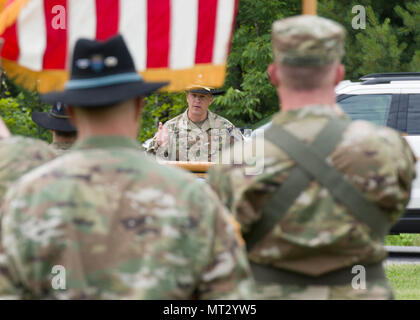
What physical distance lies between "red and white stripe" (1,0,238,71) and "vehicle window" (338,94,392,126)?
5090 millimetres

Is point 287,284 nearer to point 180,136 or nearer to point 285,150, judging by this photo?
point 285,150

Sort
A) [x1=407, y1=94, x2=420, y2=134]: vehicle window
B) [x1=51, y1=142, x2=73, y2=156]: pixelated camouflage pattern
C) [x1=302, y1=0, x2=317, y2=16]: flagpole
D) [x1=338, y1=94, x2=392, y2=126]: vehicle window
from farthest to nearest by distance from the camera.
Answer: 1. [x1=407, y1=94, x2=420, y2=134]: vehicle window
2. [x1=338, y1=94, x2=392, y2=126]: vehicle window
3. [x1=51, y1=142, x2=73, y2=156]: pixelated camouflage pattern
4. [x1=302, y1=0, x2=317, y2=16]: flagpole

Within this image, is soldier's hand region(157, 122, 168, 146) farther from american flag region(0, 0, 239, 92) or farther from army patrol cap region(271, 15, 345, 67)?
army patrol cap region(271, 15, 345, 67)

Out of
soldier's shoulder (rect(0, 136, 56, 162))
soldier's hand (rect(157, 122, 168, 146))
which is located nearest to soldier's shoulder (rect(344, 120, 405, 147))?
soldier's shoulder (rect(0, 136, 56, 162))

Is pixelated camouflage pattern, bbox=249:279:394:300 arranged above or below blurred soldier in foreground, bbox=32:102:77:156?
below

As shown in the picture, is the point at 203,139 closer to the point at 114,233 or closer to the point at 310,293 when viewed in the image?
the point at 310,293

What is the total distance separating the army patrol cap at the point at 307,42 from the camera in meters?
3.23

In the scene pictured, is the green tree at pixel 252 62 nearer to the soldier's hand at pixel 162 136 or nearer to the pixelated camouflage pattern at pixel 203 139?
the pixelated camouflage pattern at pixel 203 139

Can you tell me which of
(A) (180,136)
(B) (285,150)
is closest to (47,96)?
(B) (285,150)

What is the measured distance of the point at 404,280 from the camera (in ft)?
28.2

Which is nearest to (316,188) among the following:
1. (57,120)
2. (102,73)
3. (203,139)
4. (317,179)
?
(317,179)

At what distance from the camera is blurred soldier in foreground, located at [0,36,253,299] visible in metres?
2.39

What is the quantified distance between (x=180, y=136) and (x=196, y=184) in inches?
264

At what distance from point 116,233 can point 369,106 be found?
8512mm
